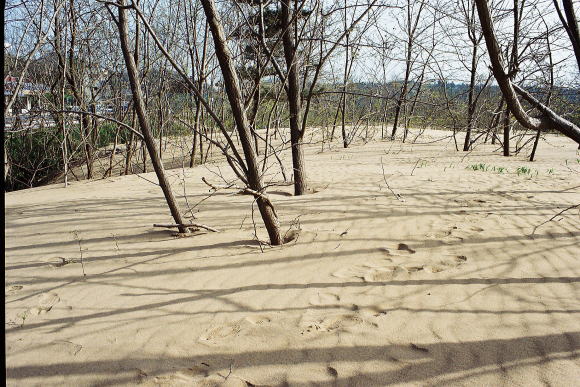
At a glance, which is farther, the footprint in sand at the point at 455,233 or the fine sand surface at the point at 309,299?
the footprint in sand at the point at 455,233

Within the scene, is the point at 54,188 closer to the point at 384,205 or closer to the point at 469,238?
the point at 384,205

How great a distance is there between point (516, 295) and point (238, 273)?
2060 millimetres

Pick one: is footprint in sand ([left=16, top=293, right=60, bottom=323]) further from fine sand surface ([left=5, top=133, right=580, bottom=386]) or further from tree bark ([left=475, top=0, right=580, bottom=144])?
tree bark ([left=475, top=0, right=580, bottom=144])

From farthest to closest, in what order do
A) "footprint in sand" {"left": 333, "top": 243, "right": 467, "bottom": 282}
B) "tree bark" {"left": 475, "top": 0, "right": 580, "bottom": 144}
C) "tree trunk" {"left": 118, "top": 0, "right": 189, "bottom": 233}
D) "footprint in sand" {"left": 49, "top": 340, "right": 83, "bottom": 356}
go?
1. "tree trunk" {"left": 118, "top": 0, "right": 189, "bottom": 233}
2. "footprint in sand" {"left": 333, "top": 243, "right": 467, "bottom": 282}
3. "footprint in sand" {"left": 49, "top": 340, "right": 83, "bottom": 356}
4. "tree bark" {"left": 475, "top": 0, "right": 580, "bottom": 144}

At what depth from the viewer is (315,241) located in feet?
12.8

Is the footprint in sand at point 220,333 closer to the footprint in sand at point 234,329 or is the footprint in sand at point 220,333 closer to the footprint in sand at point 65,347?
the footprint in sand at point 234,329

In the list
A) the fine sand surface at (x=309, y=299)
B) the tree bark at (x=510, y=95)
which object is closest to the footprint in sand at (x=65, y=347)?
the fine sand surface at (x=309, y=299)

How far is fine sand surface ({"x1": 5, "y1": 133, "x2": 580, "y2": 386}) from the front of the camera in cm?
219

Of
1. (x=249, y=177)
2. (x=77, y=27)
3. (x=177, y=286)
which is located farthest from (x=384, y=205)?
(x=77, y=27)

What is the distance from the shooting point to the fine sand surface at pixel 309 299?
7.19ft

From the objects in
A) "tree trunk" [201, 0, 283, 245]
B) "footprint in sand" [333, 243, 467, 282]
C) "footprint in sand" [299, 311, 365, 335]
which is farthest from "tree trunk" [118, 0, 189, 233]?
"footprint in sand" [299, 311, 365, 335]

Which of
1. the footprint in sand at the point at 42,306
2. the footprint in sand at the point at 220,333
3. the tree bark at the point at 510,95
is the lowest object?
the footprint in sand at the point at 220,333

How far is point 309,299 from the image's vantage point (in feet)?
9.39

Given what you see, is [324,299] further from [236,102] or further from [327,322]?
[236,102]
